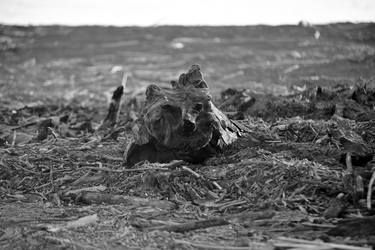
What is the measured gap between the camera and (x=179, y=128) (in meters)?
3.91

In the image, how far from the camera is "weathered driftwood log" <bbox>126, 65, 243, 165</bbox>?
12.9 ft

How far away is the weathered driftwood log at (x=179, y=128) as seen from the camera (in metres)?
3.94

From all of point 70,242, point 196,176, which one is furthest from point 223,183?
point 70,242

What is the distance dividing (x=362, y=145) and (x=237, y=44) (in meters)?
16.8

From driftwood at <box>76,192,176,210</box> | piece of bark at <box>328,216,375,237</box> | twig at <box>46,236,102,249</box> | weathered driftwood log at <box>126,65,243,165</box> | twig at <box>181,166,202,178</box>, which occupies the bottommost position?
twig at <box>46,236,102,249</box>

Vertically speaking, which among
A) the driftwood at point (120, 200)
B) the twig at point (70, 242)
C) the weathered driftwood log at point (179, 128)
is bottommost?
the twig at point (70, 242)

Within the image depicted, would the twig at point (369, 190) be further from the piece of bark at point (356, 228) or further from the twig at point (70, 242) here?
the twig at point (70, 242)

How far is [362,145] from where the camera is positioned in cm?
375

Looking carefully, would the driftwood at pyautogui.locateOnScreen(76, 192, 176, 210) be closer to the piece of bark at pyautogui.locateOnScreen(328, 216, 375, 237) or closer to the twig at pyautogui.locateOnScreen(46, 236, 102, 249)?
the twig at pyautogui.locateOnScreen(46, 236, 102, 249)

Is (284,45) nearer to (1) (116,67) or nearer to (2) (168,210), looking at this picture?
(1) (116,67)

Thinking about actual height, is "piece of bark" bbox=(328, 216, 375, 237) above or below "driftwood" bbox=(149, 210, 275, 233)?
above

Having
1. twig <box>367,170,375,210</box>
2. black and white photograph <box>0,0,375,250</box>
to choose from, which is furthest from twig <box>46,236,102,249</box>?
twig <box>367,170,375,210</box>

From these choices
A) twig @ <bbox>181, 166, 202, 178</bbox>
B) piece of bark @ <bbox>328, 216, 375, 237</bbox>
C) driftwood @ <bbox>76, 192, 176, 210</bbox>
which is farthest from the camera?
twig @ <bbox>181, 166, 202, 178</bbox>

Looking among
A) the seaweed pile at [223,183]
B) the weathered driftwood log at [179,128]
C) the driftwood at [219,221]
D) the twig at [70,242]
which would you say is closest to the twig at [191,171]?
the seaweed pile at [223,183]
